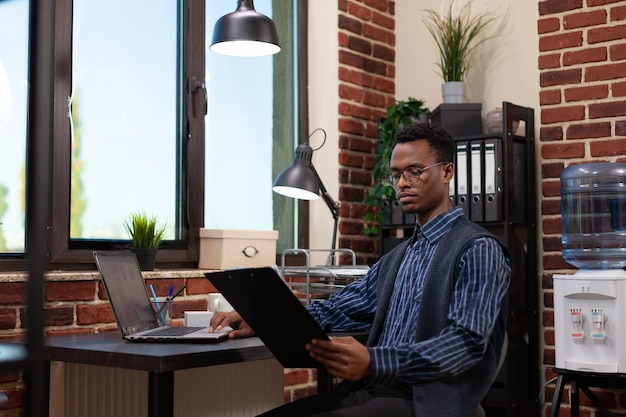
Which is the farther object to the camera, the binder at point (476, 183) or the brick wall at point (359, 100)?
the brick wall at point (359, 100)

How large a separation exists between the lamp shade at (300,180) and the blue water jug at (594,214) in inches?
45.7

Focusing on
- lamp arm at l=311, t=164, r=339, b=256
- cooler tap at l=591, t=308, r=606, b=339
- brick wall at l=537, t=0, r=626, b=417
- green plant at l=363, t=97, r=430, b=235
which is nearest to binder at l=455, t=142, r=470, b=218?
green plant at l=363, t=97, r=430, b=235

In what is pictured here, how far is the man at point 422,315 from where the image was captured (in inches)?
68.3

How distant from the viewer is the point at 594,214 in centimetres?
349

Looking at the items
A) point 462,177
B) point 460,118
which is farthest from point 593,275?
point 460,118

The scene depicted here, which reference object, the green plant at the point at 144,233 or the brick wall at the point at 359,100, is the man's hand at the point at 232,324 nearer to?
the green plant at the point at 144,233

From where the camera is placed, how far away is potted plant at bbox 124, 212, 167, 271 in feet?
9.23

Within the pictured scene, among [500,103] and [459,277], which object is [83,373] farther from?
[500,103]

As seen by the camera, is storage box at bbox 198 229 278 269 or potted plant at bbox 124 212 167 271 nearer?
potted plant at bbox 124 212 167 271

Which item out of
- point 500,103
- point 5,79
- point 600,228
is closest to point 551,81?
point 500,103

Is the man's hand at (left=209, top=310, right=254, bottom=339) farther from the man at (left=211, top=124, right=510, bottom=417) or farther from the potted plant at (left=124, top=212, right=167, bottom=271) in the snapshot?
the potted plant at (left=124, top=212, right=167, bottom=271)

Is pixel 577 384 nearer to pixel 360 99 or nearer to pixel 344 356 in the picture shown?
pixel 360 99

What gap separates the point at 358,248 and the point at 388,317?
5.96 ft

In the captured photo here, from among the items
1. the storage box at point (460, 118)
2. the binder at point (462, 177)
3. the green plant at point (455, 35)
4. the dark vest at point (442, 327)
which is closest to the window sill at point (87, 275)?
the dark vest at point (442, 327)
